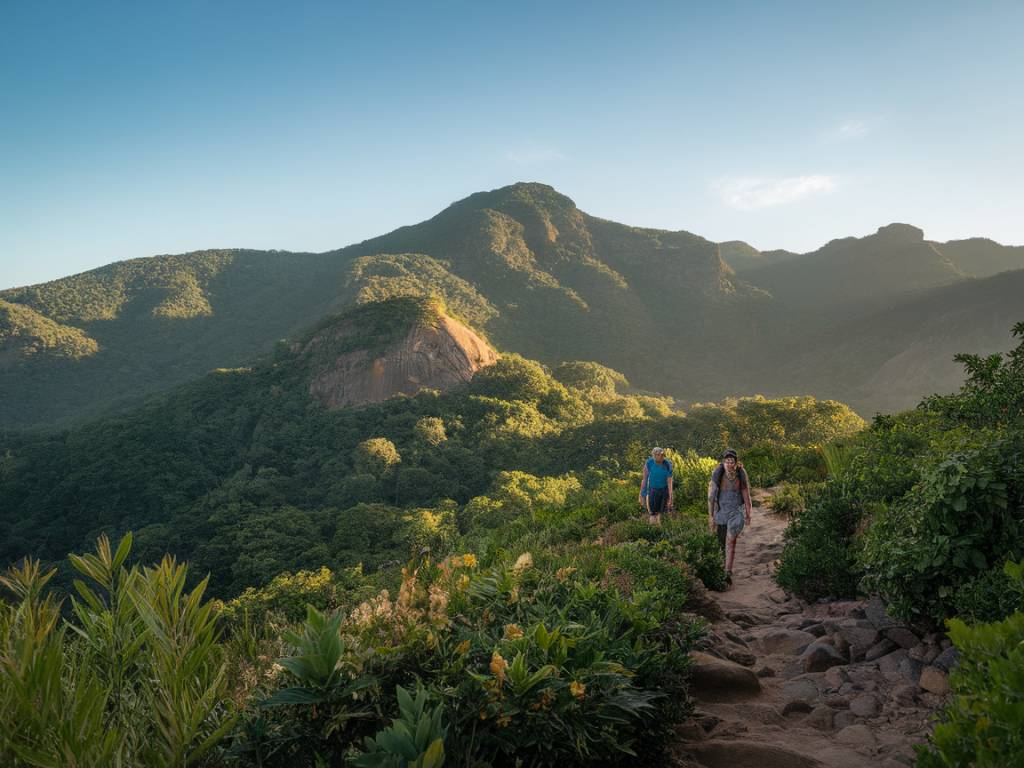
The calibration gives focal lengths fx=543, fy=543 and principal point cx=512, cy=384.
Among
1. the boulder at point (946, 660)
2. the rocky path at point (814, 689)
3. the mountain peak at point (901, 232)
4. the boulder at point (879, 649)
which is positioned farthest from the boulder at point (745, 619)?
the mountain peak at point (901, 232)

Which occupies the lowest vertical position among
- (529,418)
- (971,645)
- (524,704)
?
(529,418)

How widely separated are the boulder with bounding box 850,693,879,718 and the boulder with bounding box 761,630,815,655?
2.53 ft

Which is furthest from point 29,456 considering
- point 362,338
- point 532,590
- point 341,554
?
point 532,590

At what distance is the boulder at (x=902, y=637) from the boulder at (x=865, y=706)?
63 cm

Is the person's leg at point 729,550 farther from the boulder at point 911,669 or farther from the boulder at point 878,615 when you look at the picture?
the boulder at point 911,669

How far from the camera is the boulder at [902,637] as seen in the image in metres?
3.46

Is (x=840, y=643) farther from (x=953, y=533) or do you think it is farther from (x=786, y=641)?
(x=953, y=533)

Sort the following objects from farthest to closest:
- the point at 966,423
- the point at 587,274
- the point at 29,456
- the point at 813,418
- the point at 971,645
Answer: the point at 587,274 < the point at 29,456 < the point at 813,418 < the point at 966,423 < the point at 971,645

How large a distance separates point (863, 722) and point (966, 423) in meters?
3.09

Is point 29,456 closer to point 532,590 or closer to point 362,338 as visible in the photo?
point 362,338

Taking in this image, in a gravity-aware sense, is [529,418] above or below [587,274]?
below

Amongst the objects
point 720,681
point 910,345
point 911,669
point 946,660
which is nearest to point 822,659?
point 911,669

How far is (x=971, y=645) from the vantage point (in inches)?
69.9

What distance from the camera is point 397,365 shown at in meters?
36.0
